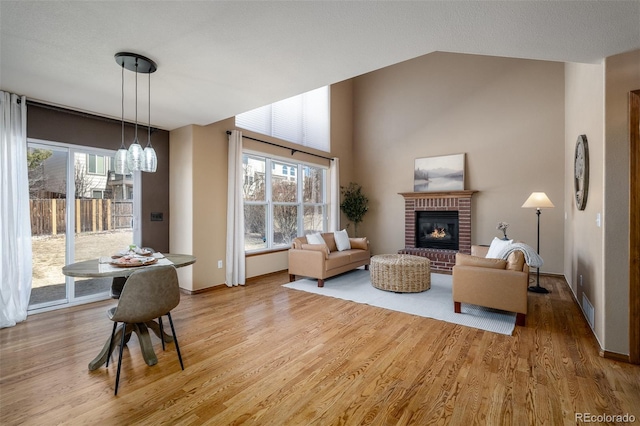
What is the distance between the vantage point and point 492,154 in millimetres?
5895

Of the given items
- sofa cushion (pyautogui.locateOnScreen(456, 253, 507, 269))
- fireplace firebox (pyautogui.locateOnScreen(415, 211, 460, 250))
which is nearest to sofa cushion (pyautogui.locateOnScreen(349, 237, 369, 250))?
fireplace firebox (pyautogui.locateOnScreen(415, 211, 460, 250))

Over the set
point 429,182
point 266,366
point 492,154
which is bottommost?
point 266,366

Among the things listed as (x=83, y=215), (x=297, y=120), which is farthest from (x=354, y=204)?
(x=83, y=215)

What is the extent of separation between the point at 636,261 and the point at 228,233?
4.68m

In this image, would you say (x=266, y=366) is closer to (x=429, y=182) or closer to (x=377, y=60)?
(x=377, y=60)

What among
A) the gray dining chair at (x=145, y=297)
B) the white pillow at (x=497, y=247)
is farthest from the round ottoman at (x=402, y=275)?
the gray dining chair at (x=145, y=297)

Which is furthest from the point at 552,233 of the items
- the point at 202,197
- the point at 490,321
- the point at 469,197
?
the point at 202,197

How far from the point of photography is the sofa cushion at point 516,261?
3197mm

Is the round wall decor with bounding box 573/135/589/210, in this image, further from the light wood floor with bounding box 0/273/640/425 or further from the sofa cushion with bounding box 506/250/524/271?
the light wood floor with bounding box 0/273/640/425

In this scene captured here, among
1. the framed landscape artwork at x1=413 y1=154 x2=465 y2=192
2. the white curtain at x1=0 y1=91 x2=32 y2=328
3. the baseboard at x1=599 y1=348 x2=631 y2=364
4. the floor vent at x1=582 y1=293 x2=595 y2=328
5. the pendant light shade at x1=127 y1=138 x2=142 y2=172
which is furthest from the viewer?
the framed landscape artwork at x1=413 y1=154 x2=465 y2=192

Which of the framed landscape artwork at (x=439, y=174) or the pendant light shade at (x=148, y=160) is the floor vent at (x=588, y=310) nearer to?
the framed landscape artwork at (x=439, y=174)

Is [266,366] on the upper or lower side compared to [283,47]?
lower

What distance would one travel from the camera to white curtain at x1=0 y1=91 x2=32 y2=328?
3150mm

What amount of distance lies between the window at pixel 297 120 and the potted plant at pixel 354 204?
1.21 meters
